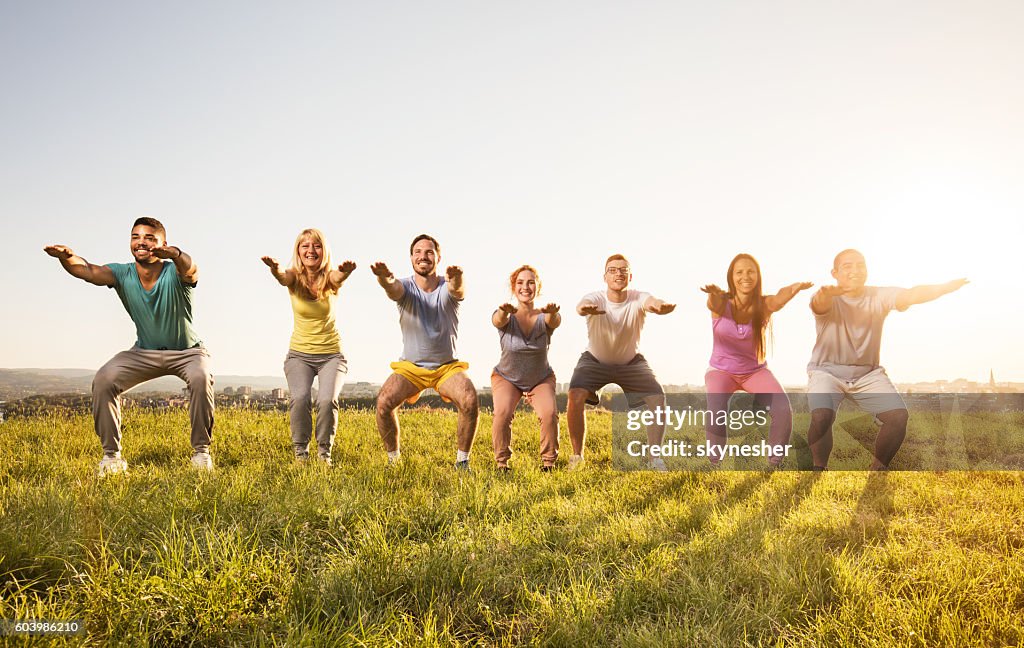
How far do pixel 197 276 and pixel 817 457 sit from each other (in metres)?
7.61

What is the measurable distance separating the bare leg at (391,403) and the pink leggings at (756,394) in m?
3.88

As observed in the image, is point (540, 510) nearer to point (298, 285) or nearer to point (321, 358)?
point (321, 358)

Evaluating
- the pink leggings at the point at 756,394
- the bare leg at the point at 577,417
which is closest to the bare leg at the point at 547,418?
the bare leg at the point at 577,417

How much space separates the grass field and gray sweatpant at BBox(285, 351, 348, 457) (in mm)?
1021

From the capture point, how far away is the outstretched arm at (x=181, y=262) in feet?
21.3

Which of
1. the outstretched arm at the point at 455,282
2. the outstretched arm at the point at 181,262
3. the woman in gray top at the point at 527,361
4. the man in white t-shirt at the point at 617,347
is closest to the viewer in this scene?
the outstretched arm at the point at 181,262

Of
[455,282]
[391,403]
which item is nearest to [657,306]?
[455,282]

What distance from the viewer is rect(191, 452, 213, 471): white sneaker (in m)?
6.18

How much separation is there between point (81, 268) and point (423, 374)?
12.9 feet

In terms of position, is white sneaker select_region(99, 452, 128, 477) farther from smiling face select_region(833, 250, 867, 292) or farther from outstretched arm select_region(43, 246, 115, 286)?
smiling face select_region(833, 250, 867, 292)

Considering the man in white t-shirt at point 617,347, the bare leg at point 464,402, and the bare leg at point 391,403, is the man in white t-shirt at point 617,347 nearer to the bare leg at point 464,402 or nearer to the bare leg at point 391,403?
the bare leg at point 464,402

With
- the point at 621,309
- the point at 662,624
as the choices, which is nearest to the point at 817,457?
the point at 621,309

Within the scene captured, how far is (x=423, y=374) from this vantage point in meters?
7.11

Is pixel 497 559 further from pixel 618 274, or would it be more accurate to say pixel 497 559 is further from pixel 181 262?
pixel 181 262
